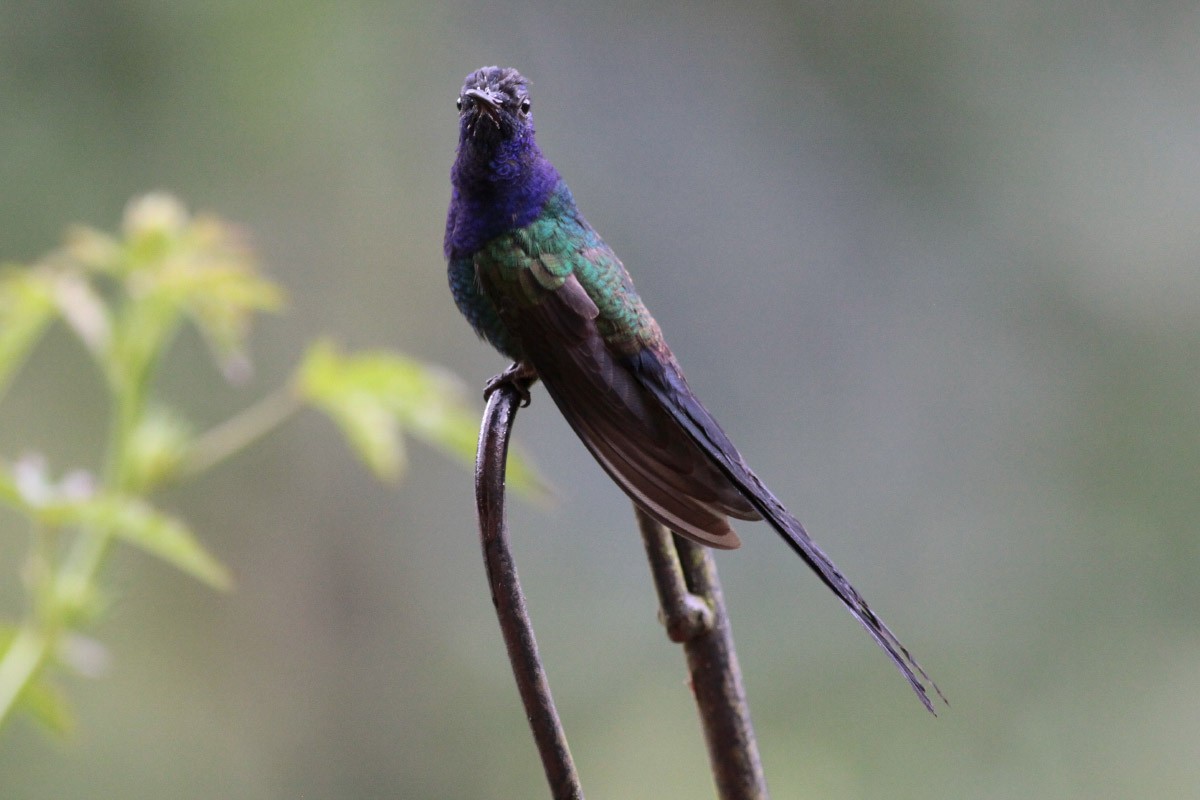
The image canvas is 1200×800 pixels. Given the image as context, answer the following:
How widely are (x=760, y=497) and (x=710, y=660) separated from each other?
9cm

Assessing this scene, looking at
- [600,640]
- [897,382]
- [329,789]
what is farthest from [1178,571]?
[329,789]

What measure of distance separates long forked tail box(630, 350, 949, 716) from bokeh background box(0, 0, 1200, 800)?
115cm

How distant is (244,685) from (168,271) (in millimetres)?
1312

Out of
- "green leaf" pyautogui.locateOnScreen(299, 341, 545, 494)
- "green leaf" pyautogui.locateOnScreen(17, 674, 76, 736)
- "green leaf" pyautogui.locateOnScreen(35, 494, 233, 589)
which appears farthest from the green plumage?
"green leaf" pyautogui.locateOnScreen(17, 674, 76, 736)

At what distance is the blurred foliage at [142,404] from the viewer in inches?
29.2

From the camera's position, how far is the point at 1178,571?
1887mm

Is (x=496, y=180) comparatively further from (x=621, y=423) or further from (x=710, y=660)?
(x=710, y=660)

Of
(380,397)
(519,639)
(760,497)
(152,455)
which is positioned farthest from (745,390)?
(519,639)

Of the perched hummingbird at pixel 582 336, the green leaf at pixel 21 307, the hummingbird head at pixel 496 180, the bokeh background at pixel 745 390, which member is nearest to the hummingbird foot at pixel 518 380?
the perched hummingbird at pixel 582 336

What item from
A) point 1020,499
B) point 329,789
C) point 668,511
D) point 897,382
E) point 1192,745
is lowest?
point 1192,745

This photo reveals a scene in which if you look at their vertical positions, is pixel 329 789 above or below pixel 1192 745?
above

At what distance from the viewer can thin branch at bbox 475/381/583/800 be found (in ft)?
1.54

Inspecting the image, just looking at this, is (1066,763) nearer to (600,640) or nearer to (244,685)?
(600,640)

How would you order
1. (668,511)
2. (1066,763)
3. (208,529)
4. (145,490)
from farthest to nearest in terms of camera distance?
(208,529), (1066,763), (145,490), (668,511)
